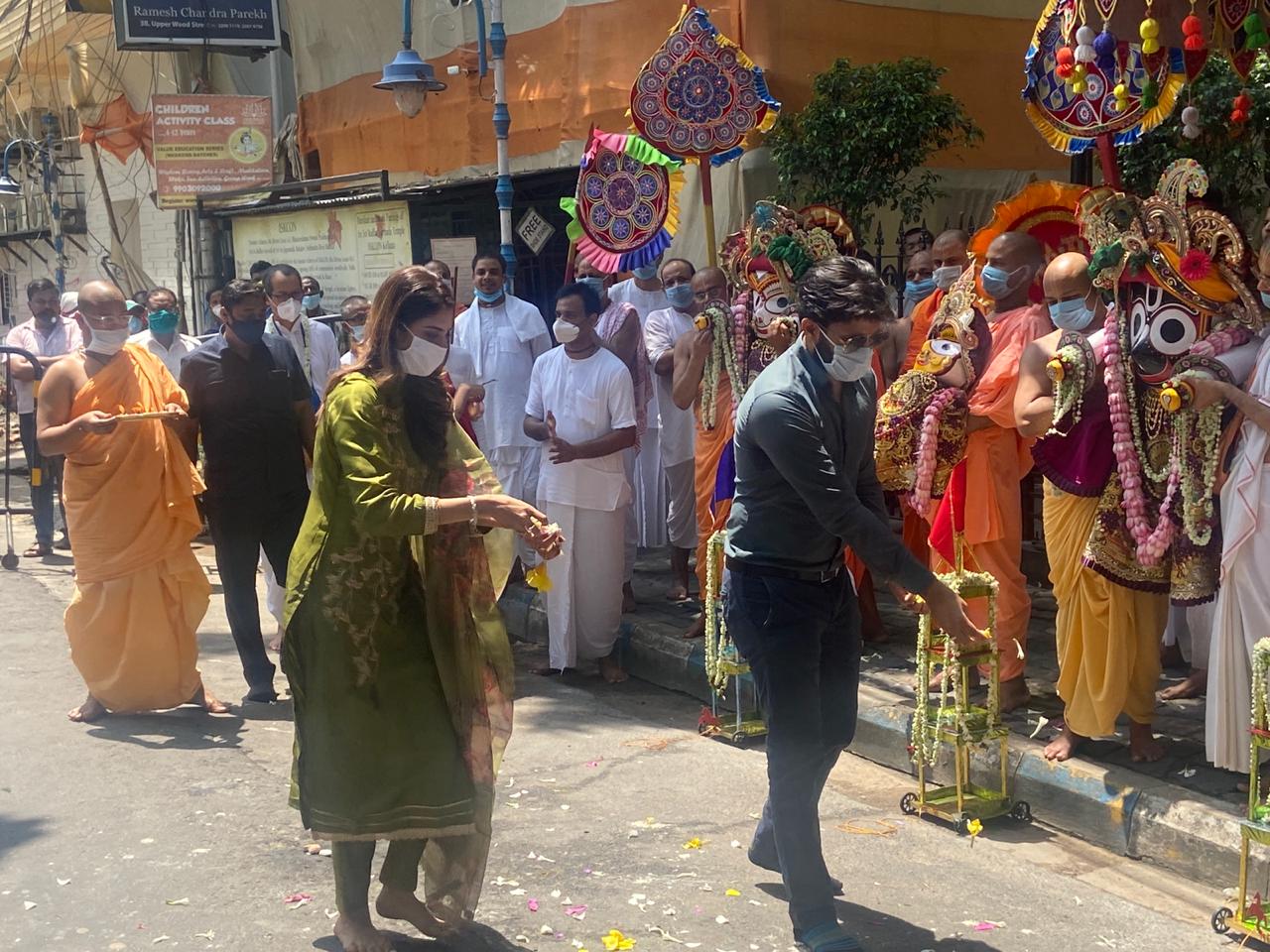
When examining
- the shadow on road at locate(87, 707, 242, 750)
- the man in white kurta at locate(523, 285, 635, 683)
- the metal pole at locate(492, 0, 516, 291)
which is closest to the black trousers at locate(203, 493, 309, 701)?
the shadow on road at locate(87, 707, 242, 750)

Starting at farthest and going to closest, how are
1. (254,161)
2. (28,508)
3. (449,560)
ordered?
(254,161) < (28,508) < (449,560)

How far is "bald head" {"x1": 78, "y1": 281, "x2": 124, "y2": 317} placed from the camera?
251 inches

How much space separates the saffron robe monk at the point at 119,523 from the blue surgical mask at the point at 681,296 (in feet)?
10.5

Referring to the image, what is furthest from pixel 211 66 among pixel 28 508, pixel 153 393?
pixel 153 393

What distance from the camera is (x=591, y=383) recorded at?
23.5 ft

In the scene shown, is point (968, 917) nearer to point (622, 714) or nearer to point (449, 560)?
point (449, 560)

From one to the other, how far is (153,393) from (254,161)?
32.1 ft

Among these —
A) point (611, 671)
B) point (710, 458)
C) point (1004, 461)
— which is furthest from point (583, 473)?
point (1004, 461)

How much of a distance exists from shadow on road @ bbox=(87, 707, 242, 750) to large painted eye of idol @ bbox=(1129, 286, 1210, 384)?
405 centimetres

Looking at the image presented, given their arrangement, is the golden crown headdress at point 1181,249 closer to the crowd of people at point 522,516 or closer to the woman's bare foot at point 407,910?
the crowd of people at point 522,516

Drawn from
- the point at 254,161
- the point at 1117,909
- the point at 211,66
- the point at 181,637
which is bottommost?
the point at 1117,909

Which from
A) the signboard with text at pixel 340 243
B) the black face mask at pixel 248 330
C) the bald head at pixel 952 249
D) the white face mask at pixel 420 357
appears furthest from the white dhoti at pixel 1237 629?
the signboard with text at pixel 340 243

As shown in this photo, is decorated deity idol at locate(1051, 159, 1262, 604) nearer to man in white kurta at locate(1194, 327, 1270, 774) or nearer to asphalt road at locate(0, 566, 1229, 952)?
man in white kurta at locate(1194, 327, 1270, 774)

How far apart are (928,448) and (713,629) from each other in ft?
4.03
